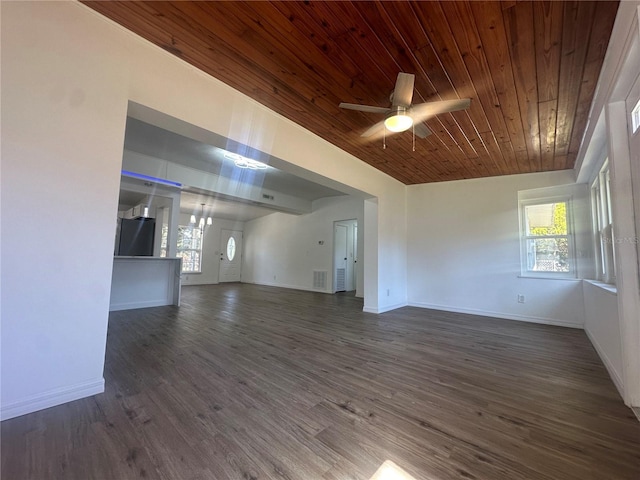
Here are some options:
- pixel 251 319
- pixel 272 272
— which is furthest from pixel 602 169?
pixel 272 272

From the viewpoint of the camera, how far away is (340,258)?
7.59m

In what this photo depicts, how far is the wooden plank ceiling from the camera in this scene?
1618 millimetres

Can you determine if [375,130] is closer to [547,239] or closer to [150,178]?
[547,239]

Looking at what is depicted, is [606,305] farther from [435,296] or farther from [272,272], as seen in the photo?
[272,272]

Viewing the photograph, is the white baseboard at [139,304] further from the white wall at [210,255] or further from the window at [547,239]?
the window at [547,239]

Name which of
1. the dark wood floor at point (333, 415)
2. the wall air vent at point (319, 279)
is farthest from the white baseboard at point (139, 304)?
the wall air vent at point (319, 279)

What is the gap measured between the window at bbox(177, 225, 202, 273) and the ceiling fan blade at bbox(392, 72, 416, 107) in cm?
871

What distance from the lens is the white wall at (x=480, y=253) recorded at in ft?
13.2

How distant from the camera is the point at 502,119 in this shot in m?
2.75

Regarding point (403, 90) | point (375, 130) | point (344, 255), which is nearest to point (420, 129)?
point (375, 130)

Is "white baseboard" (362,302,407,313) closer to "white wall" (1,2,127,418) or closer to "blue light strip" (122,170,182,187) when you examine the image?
"white wall" (1,2,127,418)

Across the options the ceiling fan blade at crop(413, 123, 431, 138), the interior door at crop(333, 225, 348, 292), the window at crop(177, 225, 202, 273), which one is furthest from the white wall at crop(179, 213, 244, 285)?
the ceiling fan blade at crop(413, 123, 431, 138)

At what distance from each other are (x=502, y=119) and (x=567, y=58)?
85 cm

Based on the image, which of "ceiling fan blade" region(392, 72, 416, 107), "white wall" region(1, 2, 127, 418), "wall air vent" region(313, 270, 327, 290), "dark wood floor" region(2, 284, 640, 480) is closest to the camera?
"dark wood floor" region(2, 284, 640, 480)
